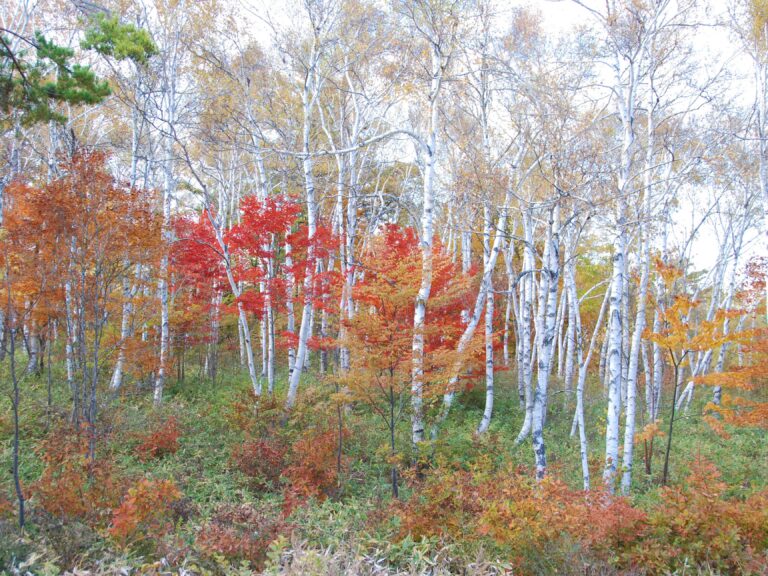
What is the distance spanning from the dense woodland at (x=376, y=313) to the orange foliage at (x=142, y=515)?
0.03 metres

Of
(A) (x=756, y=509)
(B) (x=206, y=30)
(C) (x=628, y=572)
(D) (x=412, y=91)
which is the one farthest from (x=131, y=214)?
(A) (x=756, y=509)

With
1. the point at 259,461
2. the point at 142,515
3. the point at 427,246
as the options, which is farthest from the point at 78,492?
the point at 427,246

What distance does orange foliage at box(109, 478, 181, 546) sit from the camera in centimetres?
399

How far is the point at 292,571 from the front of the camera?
3234 mm

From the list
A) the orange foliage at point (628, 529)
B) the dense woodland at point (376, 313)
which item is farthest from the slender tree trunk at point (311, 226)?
the orange foliage at point (628, 529)

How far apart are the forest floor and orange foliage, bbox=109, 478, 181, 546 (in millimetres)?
17

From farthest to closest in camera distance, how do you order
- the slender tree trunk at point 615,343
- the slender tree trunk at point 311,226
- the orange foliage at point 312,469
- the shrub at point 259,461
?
the slender tree trunk at point 311,226 → the shrub at point 259,461 → the orange foliage at point 312,469 → the slender tree trunk at point 615,343

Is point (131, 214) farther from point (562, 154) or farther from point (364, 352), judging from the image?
point (562, 154)

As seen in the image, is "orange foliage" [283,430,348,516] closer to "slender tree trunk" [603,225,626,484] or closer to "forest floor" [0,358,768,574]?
"forest floor" [0,358,768,574]

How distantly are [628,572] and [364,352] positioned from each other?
4.11 m

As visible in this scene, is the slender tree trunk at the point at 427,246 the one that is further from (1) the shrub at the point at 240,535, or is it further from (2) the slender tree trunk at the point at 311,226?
(1) the shrub at the point at 240,535

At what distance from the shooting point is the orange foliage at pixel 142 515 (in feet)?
13.1

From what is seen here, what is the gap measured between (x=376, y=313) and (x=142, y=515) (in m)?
4.54

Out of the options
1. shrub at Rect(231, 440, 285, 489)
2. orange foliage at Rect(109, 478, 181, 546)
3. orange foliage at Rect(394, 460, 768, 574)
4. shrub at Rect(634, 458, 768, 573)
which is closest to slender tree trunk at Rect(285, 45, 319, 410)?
shrub at Rect(231, 440, 285, 489)
